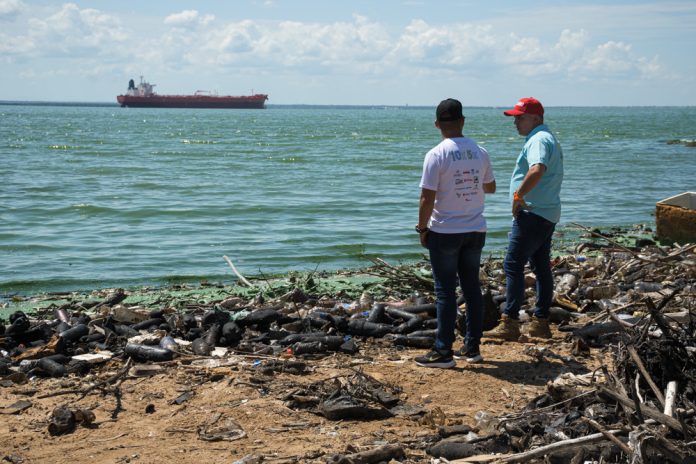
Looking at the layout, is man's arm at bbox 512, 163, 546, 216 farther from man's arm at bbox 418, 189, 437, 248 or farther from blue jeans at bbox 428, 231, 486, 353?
man's arm at bbox 418, 189, 437, 248

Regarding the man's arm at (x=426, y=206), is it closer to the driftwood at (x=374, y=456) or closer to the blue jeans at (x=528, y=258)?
the blue jeans at (x=528, y=258)

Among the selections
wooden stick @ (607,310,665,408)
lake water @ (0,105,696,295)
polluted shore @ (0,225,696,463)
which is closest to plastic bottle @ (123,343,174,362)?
polluted shore @ (0,225,696,463)

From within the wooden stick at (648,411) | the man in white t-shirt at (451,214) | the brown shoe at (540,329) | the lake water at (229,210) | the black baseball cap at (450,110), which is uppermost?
the black baseball cap at (450,110)

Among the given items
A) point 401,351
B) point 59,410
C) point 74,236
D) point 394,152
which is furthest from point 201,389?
point 394,152

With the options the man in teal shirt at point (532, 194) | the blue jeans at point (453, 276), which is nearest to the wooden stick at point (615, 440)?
the blue jeans at point (453, 276)

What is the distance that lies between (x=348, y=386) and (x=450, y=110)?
2.08 metres

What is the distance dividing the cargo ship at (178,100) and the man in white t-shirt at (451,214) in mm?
147847

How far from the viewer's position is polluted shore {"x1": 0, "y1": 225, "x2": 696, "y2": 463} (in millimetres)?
4621

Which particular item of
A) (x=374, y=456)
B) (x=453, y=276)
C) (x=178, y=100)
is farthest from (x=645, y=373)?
(x=178, y=100)

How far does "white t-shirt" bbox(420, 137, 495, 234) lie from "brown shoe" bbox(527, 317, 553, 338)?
5.02 ft

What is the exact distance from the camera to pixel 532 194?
22.2 feet

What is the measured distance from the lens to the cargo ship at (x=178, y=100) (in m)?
150

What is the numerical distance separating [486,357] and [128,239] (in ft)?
36.0

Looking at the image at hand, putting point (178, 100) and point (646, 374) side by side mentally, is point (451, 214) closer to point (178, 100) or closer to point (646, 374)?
point (646, 374)
